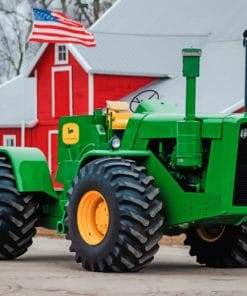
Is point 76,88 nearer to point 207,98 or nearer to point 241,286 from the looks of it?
point 207,98

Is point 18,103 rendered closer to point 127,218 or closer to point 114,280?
point 127,218

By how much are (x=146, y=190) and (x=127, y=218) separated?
36 centimetres

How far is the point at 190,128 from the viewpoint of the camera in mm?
11195

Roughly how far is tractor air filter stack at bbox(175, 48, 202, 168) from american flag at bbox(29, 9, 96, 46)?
15333mm

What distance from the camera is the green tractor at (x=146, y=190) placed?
1091cm

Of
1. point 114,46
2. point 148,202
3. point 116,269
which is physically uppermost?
point 114,46

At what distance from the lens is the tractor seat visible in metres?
12.5

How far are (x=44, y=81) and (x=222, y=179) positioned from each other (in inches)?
1081

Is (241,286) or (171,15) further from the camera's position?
(171,15)

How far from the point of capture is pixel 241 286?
32.9 feet

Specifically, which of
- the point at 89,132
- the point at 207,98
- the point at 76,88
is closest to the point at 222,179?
the point at 89,132

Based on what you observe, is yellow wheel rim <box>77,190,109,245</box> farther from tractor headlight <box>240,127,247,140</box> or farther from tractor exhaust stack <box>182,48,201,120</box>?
tractor headlight <box>240,127,247,140</box>

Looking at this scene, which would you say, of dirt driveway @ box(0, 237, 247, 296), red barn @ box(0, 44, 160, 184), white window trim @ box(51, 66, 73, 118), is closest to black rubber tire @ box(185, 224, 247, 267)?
dirt driveway @ box(0, 237, 247, 296)

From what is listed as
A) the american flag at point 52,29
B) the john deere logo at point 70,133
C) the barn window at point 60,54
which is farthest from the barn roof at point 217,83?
the john deere logo at point 70,133
